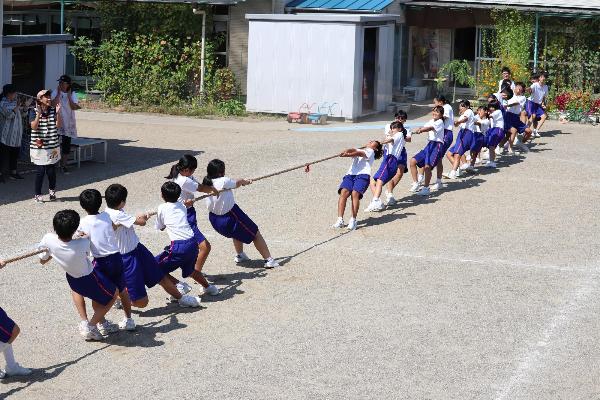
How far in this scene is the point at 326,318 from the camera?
9.56m

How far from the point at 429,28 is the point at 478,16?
1.54 meters

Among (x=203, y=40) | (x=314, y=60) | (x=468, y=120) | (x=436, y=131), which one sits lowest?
(x=436, y=131)

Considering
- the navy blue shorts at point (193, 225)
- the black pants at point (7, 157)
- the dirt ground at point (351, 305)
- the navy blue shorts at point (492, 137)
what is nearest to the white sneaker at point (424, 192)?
the dirt ground at point (351, 305)

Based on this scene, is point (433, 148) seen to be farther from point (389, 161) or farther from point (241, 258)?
point (241, 258)

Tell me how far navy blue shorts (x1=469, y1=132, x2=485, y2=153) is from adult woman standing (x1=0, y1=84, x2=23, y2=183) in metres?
7.05

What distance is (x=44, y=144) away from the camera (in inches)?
569

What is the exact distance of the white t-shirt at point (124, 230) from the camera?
29.8ft

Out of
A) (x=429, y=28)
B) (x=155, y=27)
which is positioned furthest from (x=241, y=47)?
(x=429, y=28)

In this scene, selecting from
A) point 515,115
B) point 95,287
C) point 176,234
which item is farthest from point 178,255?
point 515,115

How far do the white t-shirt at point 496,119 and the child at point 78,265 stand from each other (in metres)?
10.2

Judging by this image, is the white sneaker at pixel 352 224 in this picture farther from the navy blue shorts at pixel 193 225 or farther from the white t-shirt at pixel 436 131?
the navy blue shorts at pixel 193 225

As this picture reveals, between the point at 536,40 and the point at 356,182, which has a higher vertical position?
the point at 536,40

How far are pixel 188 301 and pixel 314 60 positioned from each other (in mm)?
13915

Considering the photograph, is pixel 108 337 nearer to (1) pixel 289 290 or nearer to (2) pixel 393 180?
(1) pixel 289 290
